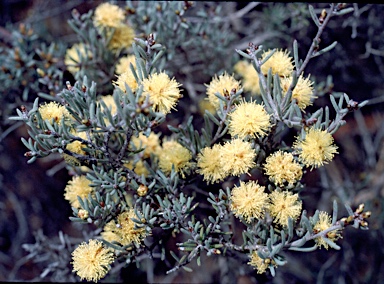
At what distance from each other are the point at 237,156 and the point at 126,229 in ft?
1.55

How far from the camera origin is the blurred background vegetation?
92.0 inches

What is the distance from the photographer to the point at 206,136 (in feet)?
5.22

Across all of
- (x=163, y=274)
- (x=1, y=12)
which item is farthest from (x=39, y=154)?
(x=1, y=12)

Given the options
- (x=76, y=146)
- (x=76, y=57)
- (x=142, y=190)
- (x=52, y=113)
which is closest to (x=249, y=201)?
(x=142, y=190)

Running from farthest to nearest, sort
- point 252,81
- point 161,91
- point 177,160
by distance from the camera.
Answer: point 252,81 → point 177,160 → point 161,91

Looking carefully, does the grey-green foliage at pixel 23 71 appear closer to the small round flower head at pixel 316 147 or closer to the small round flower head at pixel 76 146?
the small round flower head at pixel 76 146

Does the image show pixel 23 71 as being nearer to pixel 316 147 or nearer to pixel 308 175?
pixel 316 147

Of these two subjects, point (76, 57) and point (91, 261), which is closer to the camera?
point (91, 261)

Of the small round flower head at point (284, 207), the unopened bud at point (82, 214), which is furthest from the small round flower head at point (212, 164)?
the unopened bud at point (82, 214)

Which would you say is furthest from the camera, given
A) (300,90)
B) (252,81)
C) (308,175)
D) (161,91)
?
(308,175)

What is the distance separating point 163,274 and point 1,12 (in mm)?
2276

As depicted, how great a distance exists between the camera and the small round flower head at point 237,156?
1372mm

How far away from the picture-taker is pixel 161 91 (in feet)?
4.44

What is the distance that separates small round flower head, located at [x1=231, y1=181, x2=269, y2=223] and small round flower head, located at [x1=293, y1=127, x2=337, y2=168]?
20 cm
